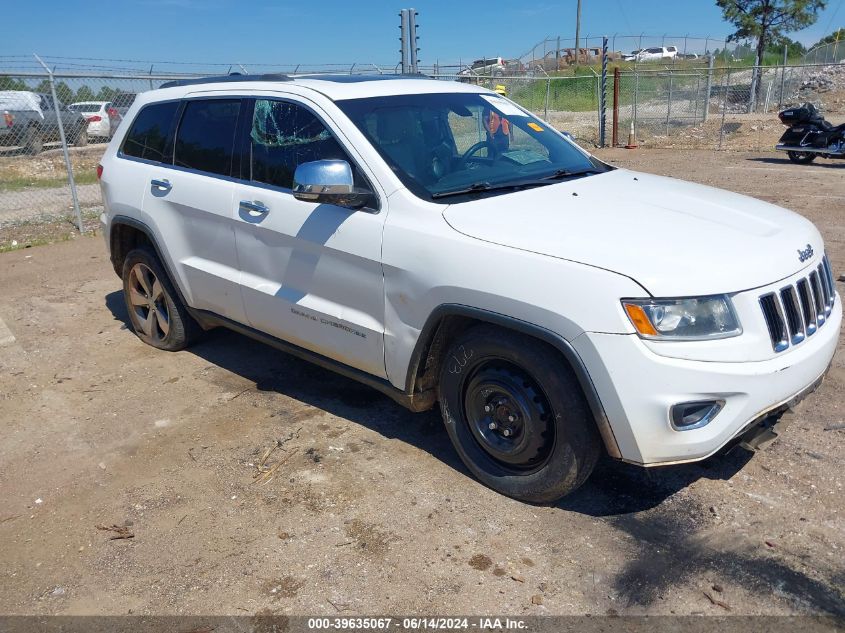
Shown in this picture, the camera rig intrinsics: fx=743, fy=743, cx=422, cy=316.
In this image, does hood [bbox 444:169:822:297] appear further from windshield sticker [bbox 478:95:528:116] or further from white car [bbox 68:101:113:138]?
white car [bbox 68:101:113:138]

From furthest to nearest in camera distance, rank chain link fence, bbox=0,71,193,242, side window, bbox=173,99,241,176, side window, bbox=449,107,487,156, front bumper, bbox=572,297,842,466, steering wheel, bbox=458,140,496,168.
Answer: chain link fence, bbox=0,71,193,242
side window, bbox=173,99,241,176
side window, bbox=449,107,487,156
steering wheel, bbox=458,140,496,168
front bumper, bbox=572,297,842,466

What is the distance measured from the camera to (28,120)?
35.7 feet

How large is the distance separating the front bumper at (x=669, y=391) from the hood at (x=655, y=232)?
272 millimetres

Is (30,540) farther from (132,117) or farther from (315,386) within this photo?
(132,117)

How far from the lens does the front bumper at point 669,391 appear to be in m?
2.80

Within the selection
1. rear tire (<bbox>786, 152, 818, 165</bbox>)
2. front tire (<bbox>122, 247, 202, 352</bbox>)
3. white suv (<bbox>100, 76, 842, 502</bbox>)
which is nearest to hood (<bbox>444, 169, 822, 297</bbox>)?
white suv (<bbox>100, 76, 842, 502</bbox>)

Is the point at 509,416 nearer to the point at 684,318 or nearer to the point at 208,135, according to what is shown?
the point at 684,318

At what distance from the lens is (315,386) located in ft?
16.2

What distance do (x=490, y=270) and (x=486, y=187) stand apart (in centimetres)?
74

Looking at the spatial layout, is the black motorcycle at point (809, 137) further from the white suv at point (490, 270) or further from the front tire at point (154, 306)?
the front tire at point (154, 306)

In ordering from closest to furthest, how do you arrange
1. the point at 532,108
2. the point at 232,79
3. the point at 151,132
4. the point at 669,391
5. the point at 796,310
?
the point at 669,391, the point at 796,310, the point at 232,79, the point at 151,132, the point at 532,108

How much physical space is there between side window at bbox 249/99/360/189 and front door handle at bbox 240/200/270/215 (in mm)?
140

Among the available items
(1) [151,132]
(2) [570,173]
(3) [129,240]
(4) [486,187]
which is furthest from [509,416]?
(3) [129,240]

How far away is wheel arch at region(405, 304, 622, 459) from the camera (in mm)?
2938
